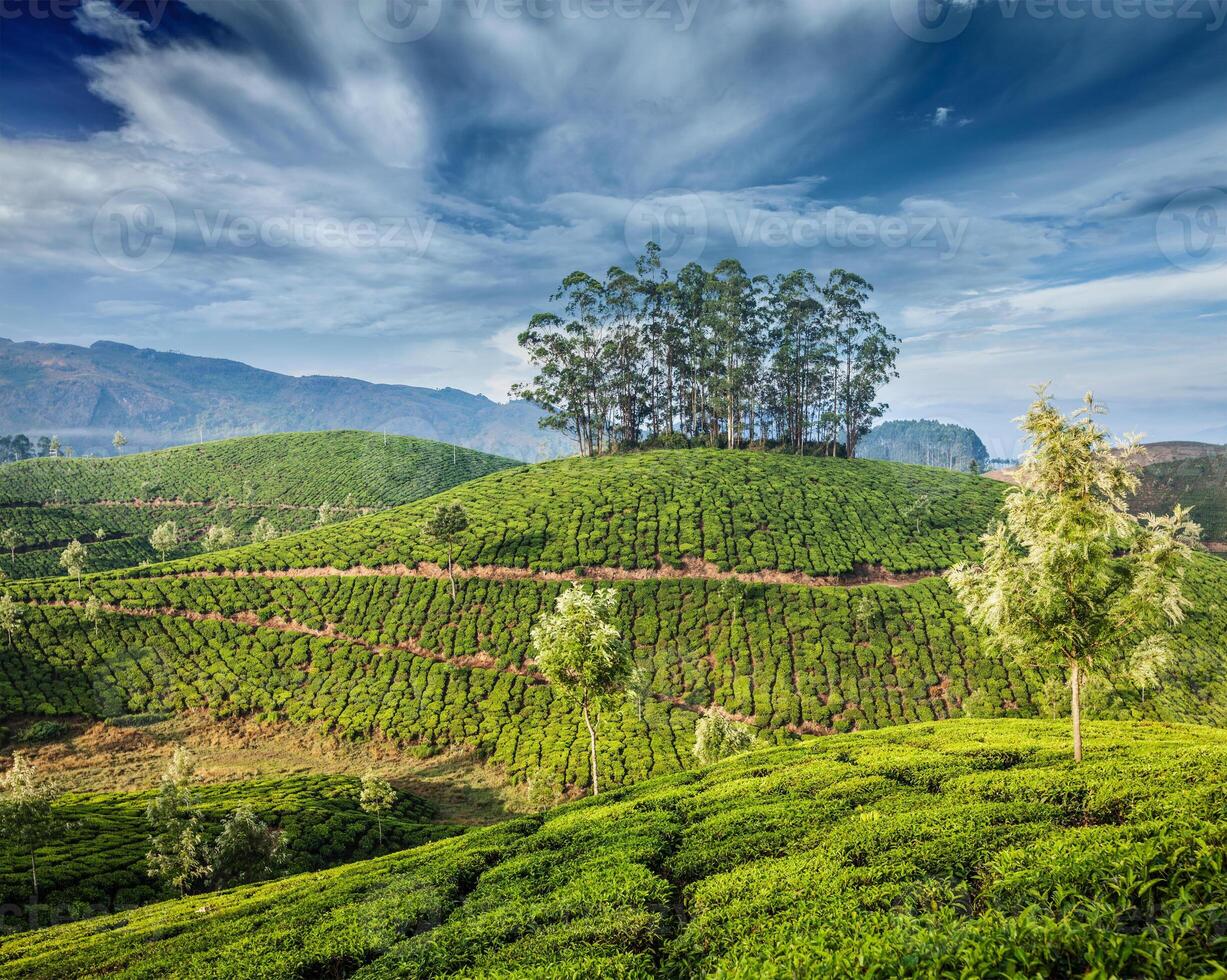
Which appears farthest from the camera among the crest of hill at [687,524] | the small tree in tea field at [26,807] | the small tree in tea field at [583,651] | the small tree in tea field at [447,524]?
the crest of hill at [687,524]

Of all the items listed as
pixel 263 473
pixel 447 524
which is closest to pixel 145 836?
pixel 447 524

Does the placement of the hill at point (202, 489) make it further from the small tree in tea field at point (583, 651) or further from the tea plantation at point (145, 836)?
the small tree in tea field at point (583, 651)

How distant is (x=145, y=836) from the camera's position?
2703cm

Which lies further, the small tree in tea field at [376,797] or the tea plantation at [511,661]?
the tea plantation at [511,661]

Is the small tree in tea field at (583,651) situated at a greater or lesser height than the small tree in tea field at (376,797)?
greater

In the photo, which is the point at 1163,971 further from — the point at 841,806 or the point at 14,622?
the point at 14,622


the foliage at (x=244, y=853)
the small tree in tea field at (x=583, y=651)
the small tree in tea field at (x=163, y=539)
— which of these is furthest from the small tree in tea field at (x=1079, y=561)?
the small tree in tea field at (x=163, y=539)

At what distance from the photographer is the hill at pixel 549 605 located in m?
40.3

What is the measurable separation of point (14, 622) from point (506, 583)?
42385mm

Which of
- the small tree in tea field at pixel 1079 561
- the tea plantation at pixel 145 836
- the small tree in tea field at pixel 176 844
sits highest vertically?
the small tree in tea field at pixel 1079 561

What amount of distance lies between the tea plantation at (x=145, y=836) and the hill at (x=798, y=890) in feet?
18.2

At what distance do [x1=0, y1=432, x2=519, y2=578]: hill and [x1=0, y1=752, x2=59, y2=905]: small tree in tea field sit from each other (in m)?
90.6

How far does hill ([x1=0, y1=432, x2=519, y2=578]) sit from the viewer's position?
320 feet

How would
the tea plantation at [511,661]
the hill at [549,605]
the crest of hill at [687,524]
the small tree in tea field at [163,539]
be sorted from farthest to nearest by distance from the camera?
the small tree in tea field at [163,539], the crest of hill at [687,524], the hill at [549,605], the tea plantation at [511,661]
